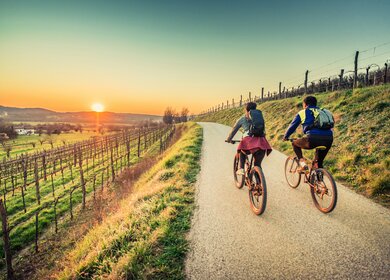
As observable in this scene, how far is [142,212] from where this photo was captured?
5.47 meters

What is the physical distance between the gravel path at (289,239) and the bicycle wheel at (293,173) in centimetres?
35

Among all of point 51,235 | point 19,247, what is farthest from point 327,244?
point 19,247

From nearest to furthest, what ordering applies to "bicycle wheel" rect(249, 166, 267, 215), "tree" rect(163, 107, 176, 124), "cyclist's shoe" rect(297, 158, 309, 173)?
"bicycle wheel" rect(249, 166, 267, 215), "cyclist's shoe" rect(297, 158, 309, 173), "tree" rect(163, 107, 176, 124)

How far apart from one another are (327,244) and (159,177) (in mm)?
6255

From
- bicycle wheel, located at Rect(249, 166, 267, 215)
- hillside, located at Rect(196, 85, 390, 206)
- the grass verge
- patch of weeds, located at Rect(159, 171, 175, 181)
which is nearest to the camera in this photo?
the grass verge

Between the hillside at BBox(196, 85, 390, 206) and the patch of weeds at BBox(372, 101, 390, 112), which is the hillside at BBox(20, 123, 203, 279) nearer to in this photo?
the hillside at BBox(196, 85, 390, 206)

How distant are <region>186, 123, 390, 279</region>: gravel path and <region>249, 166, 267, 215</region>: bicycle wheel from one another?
19 centimetres

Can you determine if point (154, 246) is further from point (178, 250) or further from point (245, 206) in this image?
point (245, 206)

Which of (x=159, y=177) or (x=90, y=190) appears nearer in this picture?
(x=159, y=177)

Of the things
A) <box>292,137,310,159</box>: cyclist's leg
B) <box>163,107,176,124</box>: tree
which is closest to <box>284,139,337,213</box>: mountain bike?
<box>292,137,310,159</box>: cyclist's leg

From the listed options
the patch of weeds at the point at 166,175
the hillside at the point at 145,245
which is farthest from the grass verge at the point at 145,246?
the patch of weeds at the point at 166,175

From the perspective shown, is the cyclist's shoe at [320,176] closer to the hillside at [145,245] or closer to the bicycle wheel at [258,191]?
the bicycle wheel at [258,191]

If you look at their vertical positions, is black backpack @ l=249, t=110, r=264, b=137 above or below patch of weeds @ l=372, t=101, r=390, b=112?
below

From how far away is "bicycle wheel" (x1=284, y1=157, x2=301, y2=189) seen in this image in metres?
6.14
